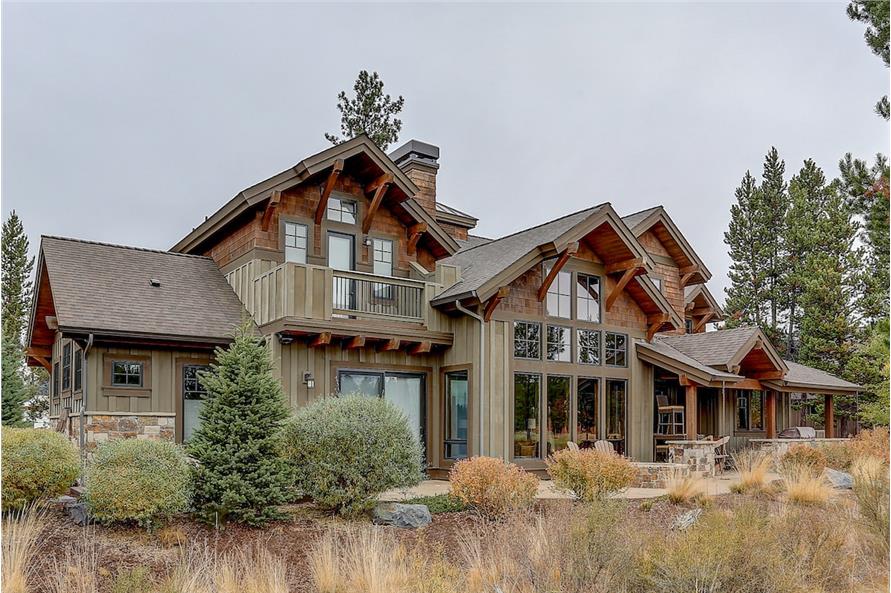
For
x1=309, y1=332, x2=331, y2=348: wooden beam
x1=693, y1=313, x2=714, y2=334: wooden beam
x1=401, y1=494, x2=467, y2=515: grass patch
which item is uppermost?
x1=693, y1=313, x2=714, y2=334: wooden beam

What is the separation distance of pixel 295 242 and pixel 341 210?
3.75 feet

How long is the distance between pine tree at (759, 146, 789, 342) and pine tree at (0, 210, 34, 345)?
2534 centimetres

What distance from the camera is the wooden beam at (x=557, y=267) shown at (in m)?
14.6

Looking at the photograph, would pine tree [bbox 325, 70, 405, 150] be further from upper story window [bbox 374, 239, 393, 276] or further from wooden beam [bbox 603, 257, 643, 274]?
wooden beam [bbox 603, 257, 643, 274]

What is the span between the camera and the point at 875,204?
26.3ft

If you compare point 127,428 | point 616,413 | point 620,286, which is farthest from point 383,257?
point 127,428

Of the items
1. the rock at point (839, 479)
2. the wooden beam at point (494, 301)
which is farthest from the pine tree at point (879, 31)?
the wooden beam at point (494, 301)

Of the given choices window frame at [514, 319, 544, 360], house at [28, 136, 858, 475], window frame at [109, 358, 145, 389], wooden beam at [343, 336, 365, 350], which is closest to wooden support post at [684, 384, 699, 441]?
house at [28, 136, 858, 475]

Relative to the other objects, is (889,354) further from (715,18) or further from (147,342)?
(147,342)

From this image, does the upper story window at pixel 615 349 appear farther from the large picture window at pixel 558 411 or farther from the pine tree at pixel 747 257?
the pine tree at pixel 747 257

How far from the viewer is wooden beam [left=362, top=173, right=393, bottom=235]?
14.8m

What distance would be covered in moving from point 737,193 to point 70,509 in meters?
26.2

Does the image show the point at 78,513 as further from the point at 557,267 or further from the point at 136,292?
the point at 557,267

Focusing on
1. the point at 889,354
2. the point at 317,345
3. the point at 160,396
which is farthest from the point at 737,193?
the point at 889,354
